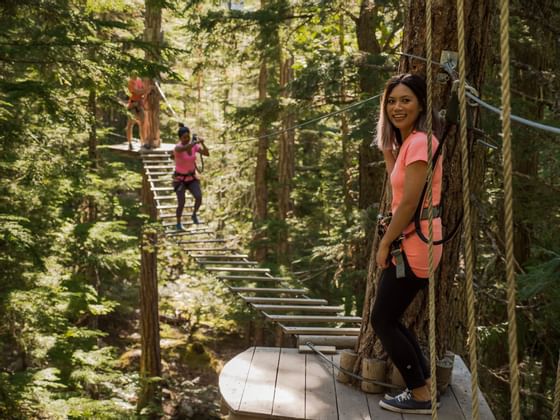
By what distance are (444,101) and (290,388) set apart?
5.12 feet

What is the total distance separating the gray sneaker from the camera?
8.62 feet

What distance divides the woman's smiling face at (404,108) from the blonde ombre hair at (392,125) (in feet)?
0.05

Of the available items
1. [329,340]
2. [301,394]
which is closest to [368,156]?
[329,340]

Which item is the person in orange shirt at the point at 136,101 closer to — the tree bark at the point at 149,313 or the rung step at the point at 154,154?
the rung step at the point at 154,154

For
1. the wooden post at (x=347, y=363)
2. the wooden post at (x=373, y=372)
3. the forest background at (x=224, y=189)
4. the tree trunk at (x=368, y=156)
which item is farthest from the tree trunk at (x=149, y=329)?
the wooden post at (x=373, y=372)

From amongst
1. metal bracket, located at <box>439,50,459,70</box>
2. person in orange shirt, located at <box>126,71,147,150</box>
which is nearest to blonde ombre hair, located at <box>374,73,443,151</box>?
metal bracket, located at <box>439,50,459,70</box>

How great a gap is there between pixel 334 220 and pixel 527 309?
21.5 ft

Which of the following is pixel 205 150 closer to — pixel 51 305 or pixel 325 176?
pixel 51 305

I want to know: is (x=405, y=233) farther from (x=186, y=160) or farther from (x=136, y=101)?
(x=136, y=101)

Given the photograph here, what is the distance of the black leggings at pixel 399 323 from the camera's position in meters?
2.50

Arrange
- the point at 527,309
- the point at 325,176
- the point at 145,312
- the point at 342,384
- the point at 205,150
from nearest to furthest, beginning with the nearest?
1. the point at 342,384
2. the point at 527,309
3. the point at 205,150
4. the point at 145,312
5. the point at 325,176

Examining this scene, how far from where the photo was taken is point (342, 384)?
296cm

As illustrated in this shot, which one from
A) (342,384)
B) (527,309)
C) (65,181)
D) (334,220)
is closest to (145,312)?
(65,181)

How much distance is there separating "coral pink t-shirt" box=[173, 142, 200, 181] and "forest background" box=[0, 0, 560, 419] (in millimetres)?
701
